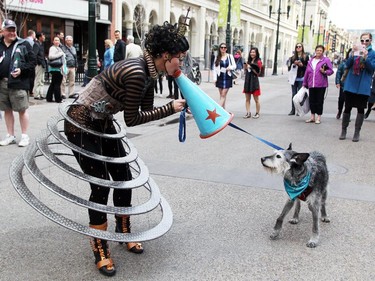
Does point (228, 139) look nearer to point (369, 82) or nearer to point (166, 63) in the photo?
point (369, 82)

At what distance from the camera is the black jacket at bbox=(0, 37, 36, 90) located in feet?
23.3

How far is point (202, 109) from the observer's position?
11.2ft

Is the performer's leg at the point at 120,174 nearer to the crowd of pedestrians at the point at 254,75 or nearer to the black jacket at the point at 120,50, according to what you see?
the crowd of pedestrians at the point at 254,75

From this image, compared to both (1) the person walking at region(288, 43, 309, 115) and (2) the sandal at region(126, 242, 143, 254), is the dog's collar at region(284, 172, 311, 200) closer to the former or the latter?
(2) the sandal at region(126, 242, 143, 254)

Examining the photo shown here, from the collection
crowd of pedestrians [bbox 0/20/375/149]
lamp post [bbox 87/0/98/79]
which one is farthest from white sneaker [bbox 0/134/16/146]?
lamp post [bbox 87/0/98/79]

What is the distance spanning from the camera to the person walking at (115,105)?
3191mm

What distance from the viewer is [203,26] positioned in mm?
39688

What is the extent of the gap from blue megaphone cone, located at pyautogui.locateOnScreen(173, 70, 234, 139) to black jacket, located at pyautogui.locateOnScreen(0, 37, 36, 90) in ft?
→ 15.2

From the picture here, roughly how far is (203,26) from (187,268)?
38.0 m

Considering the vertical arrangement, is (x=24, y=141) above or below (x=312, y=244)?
above

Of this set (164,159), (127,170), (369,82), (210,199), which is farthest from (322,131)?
(127,170)

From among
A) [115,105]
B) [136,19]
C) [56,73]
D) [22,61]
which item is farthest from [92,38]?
[136,19]

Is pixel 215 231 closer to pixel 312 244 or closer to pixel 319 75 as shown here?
pixel 312 244

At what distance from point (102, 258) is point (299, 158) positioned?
1888 mm
